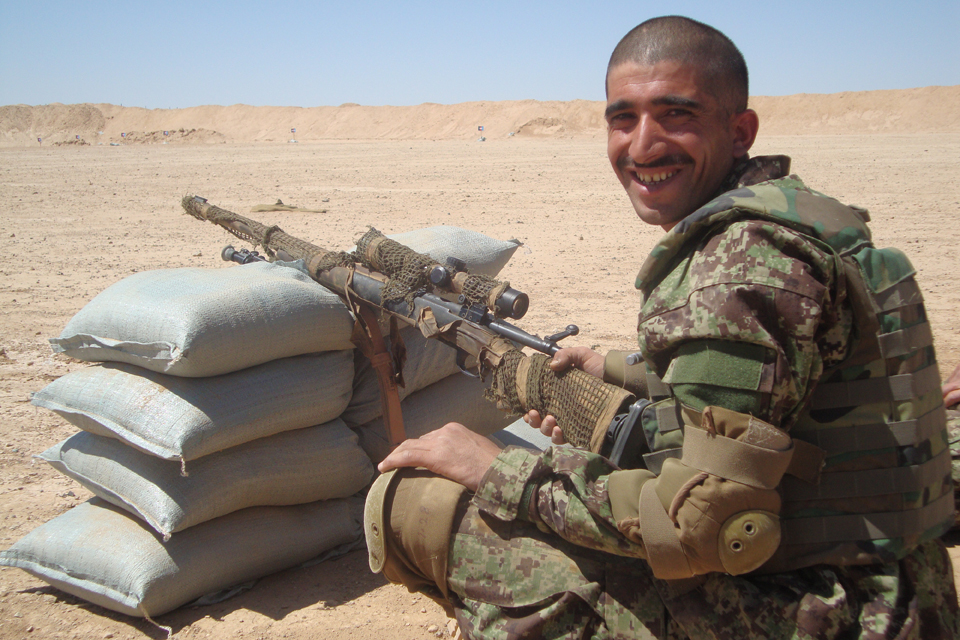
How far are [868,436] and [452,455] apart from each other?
3.13ft

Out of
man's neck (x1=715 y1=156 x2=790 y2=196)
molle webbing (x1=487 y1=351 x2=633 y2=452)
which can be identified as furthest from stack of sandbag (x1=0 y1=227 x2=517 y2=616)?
man's neck (x1=715 y1=156 x2=790 y2=196)

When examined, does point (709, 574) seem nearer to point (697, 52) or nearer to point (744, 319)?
point (744, 319)

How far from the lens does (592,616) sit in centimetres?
175

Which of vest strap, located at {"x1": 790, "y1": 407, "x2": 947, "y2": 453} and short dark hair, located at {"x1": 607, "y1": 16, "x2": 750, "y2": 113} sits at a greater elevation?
short dark hair, located at {"x1": 607, "y1": 16, "x2": 750, "y2": 113}

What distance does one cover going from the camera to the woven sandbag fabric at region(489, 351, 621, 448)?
2.01 m

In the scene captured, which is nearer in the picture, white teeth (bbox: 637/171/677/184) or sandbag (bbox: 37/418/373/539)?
white teeth (bbox: 637/171/677/184)

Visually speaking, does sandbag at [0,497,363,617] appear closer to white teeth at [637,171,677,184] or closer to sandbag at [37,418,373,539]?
sandbag at [37,418,373,539]

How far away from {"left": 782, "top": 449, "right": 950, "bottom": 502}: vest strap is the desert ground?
1325 millimetres

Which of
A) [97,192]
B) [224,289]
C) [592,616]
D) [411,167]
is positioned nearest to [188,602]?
[224,289]

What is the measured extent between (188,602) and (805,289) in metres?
2.23

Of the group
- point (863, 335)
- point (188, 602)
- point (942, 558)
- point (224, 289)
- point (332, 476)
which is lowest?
point (188, 602)

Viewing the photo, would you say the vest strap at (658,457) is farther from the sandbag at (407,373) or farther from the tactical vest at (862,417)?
the sandbag at (407,373)

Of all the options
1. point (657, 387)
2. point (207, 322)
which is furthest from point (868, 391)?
point (207, 322)

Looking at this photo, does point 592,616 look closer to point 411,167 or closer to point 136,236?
point 136,236
